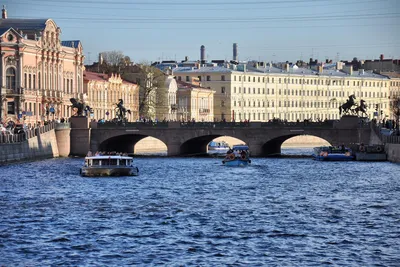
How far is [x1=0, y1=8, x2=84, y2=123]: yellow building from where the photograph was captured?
102 m

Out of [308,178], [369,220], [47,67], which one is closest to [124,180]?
[308,178]

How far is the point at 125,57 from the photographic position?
150 metres

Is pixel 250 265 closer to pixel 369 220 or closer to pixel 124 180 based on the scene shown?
pixel 369 220

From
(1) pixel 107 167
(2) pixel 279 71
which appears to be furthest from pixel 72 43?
(2) pixel 279 71

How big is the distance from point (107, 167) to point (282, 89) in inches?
4254

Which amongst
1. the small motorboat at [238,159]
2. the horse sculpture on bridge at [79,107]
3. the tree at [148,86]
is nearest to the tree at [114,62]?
the tree at [148,86]

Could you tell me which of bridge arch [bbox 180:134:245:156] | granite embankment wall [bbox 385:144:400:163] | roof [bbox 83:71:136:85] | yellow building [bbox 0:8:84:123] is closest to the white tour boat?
granite embankment wall [bbox 385:144:400:163]

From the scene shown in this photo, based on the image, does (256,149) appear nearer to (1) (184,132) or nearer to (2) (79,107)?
(1) (184,132)

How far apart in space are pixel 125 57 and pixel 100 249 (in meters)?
114

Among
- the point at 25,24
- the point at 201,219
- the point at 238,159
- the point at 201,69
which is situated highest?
the point at 25,24

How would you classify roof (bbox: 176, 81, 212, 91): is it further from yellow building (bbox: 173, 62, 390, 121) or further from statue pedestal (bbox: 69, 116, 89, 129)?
statue pedestal (bbox: 69, 116, 89, 129)

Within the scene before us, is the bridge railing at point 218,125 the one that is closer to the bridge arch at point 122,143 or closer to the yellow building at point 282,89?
the bridge arch at point 122,143

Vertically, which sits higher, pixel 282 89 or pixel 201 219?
pixel 282 89

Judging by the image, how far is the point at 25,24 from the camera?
360 feet
